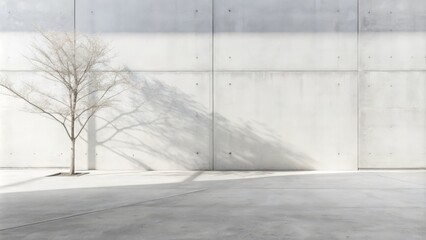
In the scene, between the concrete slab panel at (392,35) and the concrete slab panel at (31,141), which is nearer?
the concrete slab panel at (392,35)

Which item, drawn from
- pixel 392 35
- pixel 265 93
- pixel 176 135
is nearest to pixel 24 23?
pixel 176 135

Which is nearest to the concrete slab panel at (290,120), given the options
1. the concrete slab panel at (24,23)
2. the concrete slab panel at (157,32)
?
the concrete slab panel at (157,32)

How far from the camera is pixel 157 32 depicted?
13352mm

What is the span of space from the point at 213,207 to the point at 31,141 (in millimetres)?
9060

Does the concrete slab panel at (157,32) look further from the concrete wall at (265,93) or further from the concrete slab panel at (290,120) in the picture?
the concrete slab panel at (290,120)

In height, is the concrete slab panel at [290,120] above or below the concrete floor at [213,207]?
above

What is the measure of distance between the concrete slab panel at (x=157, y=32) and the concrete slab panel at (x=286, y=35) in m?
0.52

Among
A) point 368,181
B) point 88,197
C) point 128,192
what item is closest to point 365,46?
point 368,181

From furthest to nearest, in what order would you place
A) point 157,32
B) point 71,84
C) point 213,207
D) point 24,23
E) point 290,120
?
point 24,23 < point 157,32 < point 290,120 < point 71,84 < point 213,207

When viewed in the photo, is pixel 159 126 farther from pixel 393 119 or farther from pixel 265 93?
pixel 393 119

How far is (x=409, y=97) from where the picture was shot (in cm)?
1321

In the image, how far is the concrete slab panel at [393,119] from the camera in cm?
1320

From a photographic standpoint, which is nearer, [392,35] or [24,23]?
[392,35]

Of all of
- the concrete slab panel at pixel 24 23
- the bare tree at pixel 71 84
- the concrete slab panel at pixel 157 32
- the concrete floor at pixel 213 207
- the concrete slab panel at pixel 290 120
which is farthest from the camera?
the concrete slab panel at pixel 24 23
